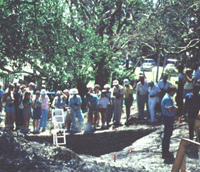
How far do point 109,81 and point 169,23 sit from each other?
529cm

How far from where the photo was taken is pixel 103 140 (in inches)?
591

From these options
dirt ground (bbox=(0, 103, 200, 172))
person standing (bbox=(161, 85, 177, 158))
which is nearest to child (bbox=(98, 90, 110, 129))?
dirt ground (bbox=(0, 103, 200, 172))

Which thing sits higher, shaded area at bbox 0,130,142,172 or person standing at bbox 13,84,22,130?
person standing at bbox 13,84,22,130

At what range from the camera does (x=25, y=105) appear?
1486 centimetres

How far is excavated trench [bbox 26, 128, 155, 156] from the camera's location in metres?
15.0

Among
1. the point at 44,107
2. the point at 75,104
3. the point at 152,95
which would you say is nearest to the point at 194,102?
the point at 152,95

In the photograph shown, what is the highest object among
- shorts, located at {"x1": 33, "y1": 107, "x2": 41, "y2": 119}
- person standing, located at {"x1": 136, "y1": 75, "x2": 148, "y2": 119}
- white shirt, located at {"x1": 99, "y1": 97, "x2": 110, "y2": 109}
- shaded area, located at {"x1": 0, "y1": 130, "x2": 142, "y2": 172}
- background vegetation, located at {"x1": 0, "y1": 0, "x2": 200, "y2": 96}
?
background vegetation, located at {"x1": 0, "y1": 0, "x2": 200, "y2": 96}

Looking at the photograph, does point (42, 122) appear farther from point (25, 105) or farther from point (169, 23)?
point (169, 23)

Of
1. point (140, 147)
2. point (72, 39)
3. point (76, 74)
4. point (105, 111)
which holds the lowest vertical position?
point (140, 147)

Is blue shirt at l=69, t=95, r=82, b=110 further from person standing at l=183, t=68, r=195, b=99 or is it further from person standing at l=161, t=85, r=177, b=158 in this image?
person standing at l=161, t=85, r=177, b=158

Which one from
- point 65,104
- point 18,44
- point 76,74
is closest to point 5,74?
point 76,74

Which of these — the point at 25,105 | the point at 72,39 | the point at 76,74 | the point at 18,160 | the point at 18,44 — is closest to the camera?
the point at 18,160

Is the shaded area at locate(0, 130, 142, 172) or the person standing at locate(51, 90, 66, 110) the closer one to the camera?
the shaded area at locate(0, 130, 142, 172)

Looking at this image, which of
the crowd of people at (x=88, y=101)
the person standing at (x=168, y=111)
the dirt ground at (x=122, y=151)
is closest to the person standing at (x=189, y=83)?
the crowd of people at (x=88, y=101)
